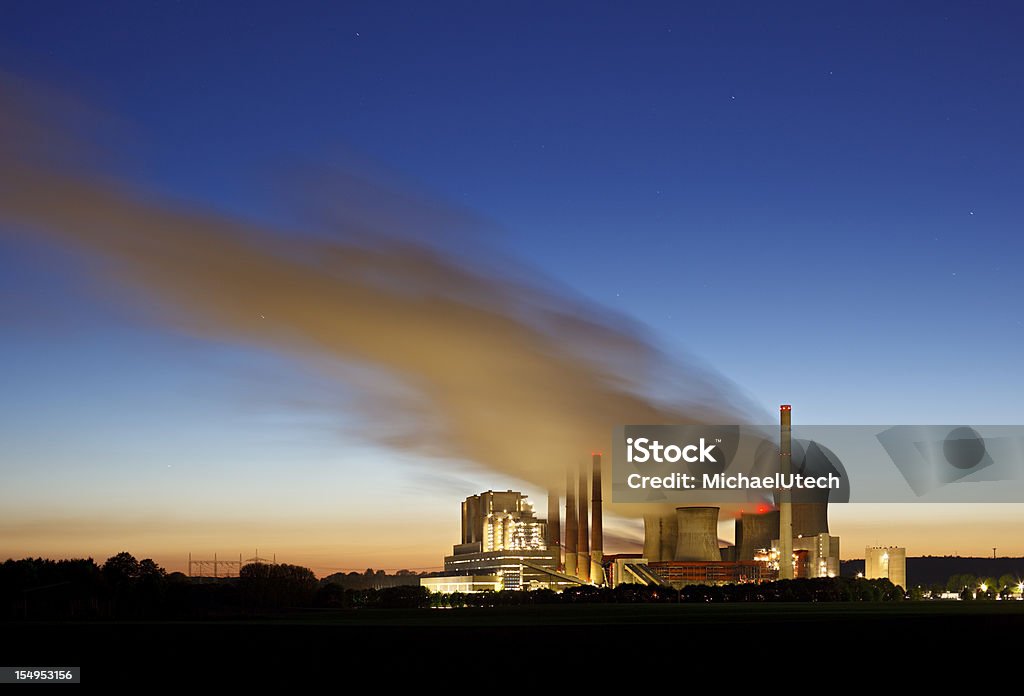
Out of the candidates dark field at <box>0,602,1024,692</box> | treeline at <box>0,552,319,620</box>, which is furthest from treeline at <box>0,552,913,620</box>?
dark field at <box>0,602,1024,692</box>

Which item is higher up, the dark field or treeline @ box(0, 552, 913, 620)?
the dark field

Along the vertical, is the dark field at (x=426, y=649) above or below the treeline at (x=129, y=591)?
above

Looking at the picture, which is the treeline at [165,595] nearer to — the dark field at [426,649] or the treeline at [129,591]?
the treeline at [129,591]

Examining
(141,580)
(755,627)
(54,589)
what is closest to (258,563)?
(141,580)

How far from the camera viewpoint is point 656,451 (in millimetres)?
199500

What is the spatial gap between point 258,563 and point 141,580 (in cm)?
3707

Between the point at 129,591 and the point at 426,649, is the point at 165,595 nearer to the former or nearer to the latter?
the point at 129,591

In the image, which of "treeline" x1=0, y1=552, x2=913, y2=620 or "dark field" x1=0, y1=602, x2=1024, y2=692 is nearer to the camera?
"dark field" x1=0, y1=602, x2=1024, y2=692

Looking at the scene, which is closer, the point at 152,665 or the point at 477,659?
the point at 152,665

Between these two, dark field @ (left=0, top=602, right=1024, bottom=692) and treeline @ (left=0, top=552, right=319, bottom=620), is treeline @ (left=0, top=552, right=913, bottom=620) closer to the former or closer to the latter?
treeline @ (left=0, top=552, right=319, bottom=620)

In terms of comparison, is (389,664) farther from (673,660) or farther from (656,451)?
(656,451)

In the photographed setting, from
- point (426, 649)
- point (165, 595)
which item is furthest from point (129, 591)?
point (426, 649)

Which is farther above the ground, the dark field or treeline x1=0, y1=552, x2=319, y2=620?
the dark field

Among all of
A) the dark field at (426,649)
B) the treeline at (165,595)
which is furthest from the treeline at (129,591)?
the dark field at (426,649)
